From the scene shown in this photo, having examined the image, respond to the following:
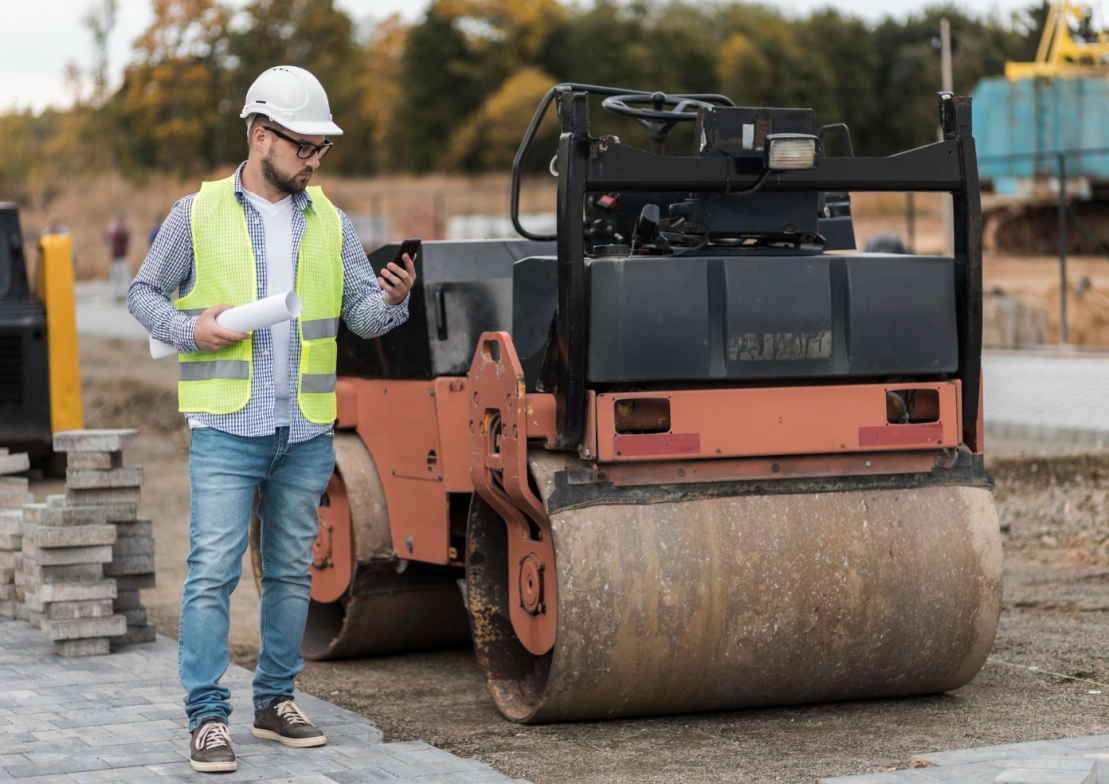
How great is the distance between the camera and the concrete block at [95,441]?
20.5 feet

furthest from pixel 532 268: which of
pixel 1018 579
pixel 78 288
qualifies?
pixel 78 288

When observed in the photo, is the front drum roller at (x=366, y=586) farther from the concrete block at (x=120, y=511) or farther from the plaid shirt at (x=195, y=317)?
the plaid shirt at (x=195, y=317)

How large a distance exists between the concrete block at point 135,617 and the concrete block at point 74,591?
0.68 ft

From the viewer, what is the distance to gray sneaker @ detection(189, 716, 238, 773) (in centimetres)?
438

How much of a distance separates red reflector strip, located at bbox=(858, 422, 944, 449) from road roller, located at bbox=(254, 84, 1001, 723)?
0.03 feet

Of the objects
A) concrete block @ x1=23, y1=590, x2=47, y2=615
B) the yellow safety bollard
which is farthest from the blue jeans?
the yellow safety bollard

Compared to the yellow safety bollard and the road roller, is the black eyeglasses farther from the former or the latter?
the yellow safety bollard

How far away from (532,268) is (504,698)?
1448 millimetres

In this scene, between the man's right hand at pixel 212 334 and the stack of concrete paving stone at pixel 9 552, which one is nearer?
the man's right hand at pixel 212 334

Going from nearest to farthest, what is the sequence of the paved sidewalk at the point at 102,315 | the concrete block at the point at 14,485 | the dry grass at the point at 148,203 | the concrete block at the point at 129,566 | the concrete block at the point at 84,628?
the concrete block at the point at 84,628
the concrete block at the point at 129,566
the concrete block at the point at 14,485
the paved sidewalk at the point at 102,315
the dry grass at the point at 148,203

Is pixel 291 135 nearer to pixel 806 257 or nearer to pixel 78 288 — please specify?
pixel 806 257

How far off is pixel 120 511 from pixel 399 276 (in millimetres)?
2193

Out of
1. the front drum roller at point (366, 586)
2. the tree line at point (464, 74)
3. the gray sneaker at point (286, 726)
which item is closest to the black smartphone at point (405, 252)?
the gray sneaker at point (286, 726)

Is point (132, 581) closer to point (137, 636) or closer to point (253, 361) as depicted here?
point (137, 636)
